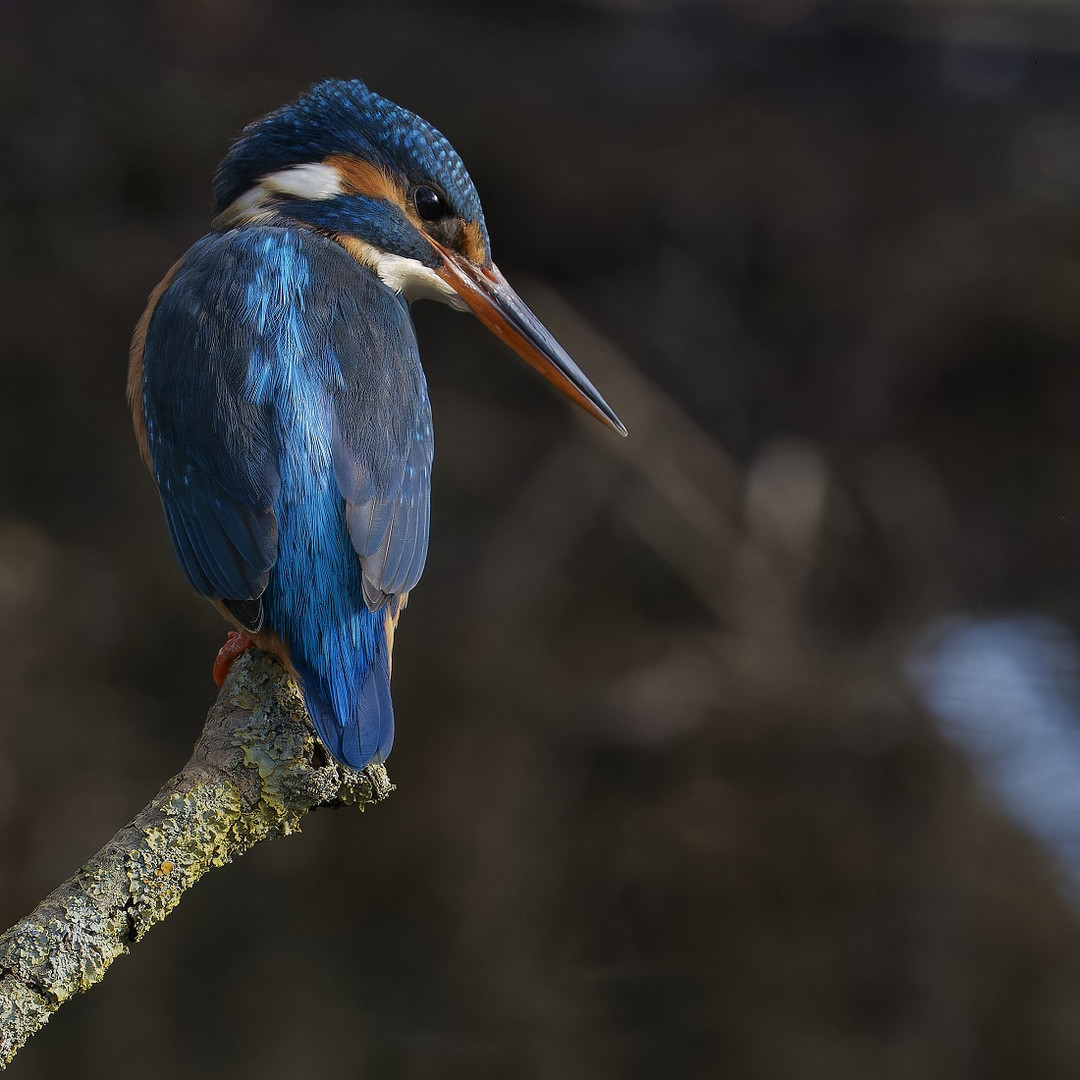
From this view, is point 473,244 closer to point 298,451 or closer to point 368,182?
point 368,182

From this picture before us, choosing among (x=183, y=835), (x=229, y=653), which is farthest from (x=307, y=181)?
(x=183, y=835)

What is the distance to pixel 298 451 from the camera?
1282 millimetres

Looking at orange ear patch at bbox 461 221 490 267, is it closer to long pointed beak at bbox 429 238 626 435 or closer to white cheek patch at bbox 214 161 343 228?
long pointed beak at bbox 429 238 626 435

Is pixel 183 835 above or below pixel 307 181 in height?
below

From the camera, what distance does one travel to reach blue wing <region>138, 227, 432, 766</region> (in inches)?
48.4

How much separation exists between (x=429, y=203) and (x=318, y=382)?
1.22 ft

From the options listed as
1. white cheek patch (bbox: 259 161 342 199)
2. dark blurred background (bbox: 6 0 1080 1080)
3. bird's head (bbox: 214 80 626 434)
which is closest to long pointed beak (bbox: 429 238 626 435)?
bird's head (bbox: 214 80 626 434)

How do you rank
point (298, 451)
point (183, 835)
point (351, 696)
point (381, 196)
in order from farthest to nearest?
point (381, 196) < point (298, 451) < point (351, 696) < point (183, 835)

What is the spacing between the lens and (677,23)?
2715mm

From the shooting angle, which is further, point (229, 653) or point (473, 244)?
point (473, 244)

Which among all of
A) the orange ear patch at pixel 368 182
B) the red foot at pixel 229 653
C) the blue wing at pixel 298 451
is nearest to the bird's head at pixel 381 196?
the orange ear patch at pixel 368 182

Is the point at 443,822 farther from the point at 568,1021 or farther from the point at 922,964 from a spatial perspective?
the point at 922,964

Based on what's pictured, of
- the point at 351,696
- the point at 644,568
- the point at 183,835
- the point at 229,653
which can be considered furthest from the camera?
the point at 644,568

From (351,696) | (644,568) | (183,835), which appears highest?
(644,568)
